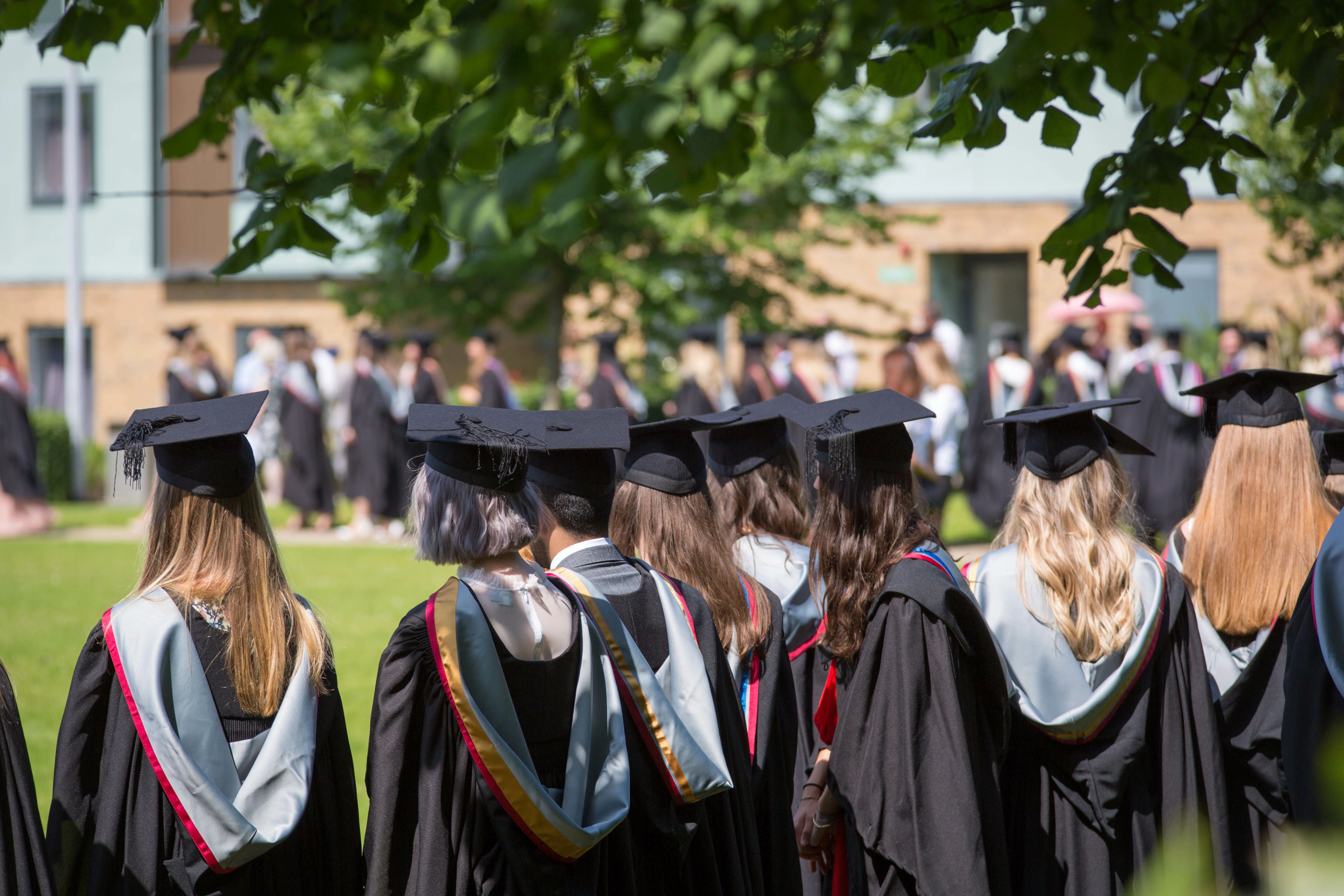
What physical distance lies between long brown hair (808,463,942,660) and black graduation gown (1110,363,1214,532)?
8.80 meters

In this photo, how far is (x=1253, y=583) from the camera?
3582 millimetres

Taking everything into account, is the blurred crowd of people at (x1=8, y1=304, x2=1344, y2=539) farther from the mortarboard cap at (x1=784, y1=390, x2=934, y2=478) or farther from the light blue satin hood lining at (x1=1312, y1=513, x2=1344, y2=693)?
the light blue satin hood lining at (x1=1312, y1=513, x2=1344, y2=693)

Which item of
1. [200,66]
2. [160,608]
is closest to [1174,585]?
[160,608]

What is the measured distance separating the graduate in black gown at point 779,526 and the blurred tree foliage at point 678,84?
3.72 ft

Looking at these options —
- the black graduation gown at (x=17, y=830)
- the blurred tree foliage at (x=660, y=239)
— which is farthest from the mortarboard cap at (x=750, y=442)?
the blurred tree foliage at (x=660, y=239)

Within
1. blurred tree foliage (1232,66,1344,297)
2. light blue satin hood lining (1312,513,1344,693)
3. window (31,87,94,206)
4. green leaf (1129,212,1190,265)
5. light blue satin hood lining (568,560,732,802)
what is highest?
window (31,87,94,206)

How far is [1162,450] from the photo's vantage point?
11.5 m

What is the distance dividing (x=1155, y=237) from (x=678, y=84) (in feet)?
7.02

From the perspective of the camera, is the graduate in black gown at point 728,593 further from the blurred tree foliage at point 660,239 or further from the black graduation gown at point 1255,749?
the blurred tree foliage at point 660,239

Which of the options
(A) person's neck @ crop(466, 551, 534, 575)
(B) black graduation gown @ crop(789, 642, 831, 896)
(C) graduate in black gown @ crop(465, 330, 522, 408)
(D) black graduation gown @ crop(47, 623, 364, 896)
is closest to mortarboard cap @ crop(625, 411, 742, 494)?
(B) black graduation gown @ crop(789, 642, 831, 896)

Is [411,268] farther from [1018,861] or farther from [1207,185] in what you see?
[1207,185]

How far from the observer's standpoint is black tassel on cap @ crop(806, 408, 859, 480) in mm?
3186

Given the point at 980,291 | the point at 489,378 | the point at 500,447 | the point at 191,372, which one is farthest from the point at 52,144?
the point at 500,447

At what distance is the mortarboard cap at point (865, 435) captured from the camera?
126 inches
